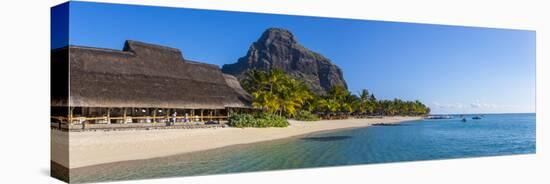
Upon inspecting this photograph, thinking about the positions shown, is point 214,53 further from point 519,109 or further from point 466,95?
point 519,109

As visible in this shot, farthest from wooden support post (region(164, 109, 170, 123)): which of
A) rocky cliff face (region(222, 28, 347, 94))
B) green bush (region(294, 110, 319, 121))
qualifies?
green bush (region(294, 110, 319, 121))

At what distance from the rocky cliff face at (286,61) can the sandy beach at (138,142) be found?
4.79 ft

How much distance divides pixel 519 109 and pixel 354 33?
6033 millimetres

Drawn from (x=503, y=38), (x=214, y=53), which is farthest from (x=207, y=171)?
(x=503, y=38)

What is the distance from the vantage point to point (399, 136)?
58.1 feet

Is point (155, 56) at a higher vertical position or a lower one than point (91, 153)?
higher

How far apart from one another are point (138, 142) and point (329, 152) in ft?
15.2

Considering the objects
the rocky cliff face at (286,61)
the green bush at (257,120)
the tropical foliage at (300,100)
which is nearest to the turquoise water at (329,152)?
the green bush at (257,120)

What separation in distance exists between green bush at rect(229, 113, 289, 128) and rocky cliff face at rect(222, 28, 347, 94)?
0.94 meters

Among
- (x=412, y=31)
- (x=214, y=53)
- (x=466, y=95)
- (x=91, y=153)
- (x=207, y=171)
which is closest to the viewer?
(x=91, y=153)

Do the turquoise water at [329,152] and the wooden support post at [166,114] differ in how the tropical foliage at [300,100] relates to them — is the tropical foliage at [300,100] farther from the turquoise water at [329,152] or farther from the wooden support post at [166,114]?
the wooden support post at [166,114]

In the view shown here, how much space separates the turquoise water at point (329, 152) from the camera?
38.5ft

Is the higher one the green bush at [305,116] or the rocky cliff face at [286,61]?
the rocky cliff face at [286,61]

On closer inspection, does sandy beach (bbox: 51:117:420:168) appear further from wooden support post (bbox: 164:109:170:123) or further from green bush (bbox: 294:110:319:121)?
green bush (bbox: 294:110:319:121)
